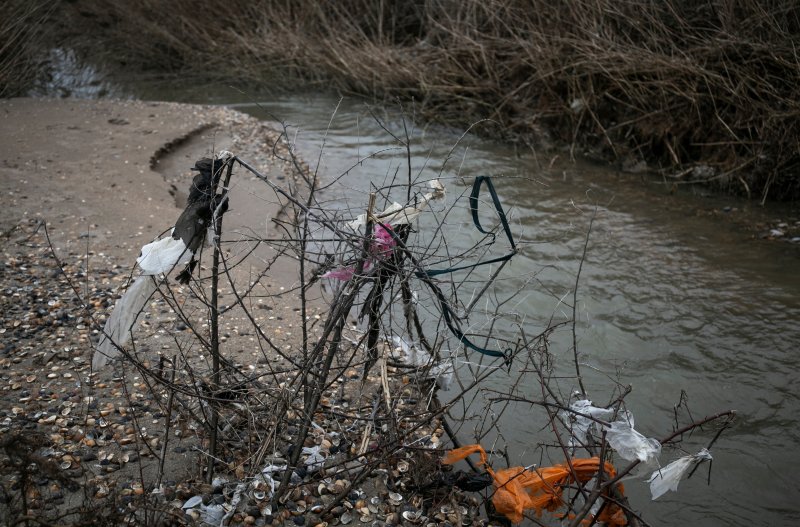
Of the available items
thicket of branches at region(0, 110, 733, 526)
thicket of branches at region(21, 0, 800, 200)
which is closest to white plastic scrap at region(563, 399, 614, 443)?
thicket of branches at region(0, 110, 733, 526)

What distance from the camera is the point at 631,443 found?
7.43 ft

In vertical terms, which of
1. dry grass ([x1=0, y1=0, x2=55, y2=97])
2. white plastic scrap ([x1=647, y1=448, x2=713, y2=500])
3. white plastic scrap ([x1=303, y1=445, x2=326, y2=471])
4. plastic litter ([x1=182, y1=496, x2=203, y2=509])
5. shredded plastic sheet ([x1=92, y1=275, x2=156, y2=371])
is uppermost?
dry grass ([x1=0, y1=0, x2=55, y2=97])

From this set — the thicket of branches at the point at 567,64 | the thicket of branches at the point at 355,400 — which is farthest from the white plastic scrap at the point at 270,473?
the thicket of branches at the point at 567,64

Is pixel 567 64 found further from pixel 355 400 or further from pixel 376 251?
pixel 376 251

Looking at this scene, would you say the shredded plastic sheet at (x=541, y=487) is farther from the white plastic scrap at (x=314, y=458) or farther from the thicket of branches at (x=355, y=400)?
the white plastic scrap at (x=314, y=458)

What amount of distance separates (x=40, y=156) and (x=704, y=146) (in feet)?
22.1

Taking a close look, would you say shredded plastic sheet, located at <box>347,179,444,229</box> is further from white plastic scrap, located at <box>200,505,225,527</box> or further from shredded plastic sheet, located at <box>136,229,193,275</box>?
white plastic scrap, located at <box>200,505,225,527</box>

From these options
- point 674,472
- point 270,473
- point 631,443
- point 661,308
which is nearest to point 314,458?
point 270,473

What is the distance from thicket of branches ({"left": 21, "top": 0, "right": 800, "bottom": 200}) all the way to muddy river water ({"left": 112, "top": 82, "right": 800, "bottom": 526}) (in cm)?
64

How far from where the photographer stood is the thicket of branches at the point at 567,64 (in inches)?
287

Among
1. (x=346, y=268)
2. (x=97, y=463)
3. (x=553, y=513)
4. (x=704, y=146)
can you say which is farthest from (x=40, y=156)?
(x=704, y=146)

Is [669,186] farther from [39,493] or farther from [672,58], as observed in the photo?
[39,493]

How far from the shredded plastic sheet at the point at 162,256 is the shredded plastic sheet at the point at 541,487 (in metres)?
1.27

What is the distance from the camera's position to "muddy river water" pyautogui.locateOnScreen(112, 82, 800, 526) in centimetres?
351
